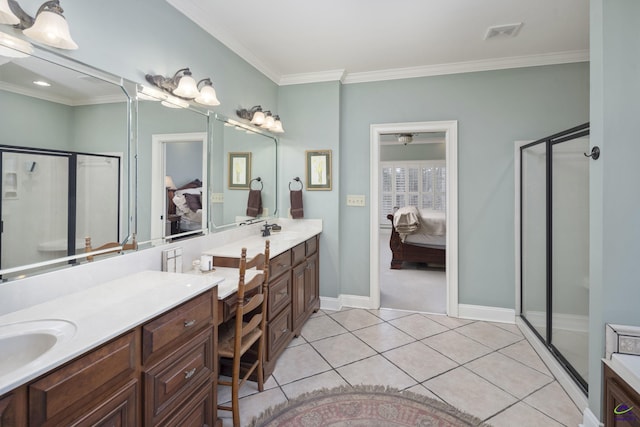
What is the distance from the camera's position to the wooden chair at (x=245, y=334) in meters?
1.70

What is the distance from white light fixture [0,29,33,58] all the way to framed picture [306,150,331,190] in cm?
249

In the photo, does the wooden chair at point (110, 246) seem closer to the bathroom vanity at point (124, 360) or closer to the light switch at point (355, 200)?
the bathroom vanity at point (124, 360)

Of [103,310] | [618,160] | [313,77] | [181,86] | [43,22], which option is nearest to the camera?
[103,310]

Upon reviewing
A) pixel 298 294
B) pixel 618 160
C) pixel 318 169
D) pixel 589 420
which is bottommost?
pixel 589 420

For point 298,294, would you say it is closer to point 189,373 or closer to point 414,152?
point 189,373

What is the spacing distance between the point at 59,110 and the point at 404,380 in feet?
8.15

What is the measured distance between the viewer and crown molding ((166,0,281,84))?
7.11 ft

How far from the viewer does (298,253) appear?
282 centimetres

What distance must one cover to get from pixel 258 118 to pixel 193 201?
1.12 m

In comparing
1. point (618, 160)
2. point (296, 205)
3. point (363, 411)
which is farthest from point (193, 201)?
point (618, 160)

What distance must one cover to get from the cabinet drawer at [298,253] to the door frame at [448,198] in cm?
90

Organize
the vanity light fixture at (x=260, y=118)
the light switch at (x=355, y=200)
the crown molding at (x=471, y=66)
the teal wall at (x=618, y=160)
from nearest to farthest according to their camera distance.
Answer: the teal wall at (x=618, y=160), the vanity light fixture at (x=260, y=118), the crown molding at (x=471, y=66), the light switch at (x=355, y=200)

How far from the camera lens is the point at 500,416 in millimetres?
1884

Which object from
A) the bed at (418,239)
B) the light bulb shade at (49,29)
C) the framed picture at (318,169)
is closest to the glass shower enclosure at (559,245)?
the framed picture at (318,169)
